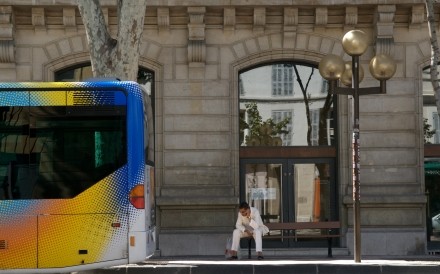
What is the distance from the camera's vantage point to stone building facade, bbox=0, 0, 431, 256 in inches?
793

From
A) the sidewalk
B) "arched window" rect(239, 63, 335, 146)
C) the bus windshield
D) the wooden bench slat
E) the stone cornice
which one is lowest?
the sidewalk

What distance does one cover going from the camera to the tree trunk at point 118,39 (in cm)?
1520

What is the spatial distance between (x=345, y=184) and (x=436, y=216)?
7.97 ft

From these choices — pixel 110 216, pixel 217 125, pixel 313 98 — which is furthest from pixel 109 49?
pixel 313 98

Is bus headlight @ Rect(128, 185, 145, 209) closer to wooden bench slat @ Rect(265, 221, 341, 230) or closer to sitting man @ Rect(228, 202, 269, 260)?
sitting man @ Rect(228, 202, 269, 260)

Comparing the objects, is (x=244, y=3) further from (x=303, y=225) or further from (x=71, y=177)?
(x=71, y=177)

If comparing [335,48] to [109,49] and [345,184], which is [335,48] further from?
[109,49]

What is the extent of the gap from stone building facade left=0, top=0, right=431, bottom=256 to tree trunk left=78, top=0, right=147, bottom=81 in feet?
16.0

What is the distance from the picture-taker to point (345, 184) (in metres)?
20.5

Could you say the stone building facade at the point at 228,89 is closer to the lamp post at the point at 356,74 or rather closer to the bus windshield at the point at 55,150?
the lamp post at the point at 356,74

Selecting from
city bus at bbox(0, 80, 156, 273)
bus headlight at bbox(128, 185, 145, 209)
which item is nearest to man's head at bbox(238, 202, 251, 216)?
city bus at bbox(0, 80, 156, 273)

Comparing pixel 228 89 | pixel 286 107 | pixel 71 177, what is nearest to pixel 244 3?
pixel 228 89

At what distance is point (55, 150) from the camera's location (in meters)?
12.9

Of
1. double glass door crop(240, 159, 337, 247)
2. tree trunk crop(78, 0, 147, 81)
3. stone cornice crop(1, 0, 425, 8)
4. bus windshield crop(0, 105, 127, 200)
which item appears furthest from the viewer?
double glass door crop(240, 159, 337, 247)
